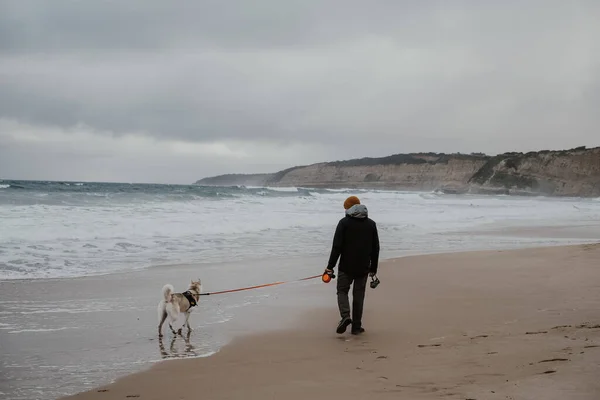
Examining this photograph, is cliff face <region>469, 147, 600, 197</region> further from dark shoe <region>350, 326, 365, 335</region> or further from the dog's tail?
the dog's tail

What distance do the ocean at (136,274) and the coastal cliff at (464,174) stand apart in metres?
69.5

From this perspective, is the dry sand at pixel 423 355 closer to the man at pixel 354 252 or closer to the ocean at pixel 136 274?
the man at pixel 354 252

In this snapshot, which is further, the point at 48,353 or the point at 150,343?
the point at 150,343

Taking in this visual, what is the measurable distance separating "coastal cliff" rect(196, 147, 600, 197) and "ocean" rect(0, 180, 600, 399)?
2735 inches

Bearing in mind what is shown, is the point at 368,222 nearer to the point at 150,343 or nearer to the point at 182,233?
the point at 150,343

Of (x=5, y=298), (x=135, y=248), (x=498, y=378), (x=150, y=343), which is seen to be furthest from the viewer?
(x=135, y=248)

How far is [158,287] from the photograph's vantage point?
9992mm

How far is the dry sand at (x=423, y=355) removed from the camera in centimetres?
447

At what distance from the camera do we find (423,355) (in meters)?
5.71

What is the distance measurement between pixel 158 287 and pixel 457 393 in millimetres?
6783

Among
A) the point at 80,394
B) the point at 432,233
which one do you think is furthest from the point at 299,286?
the point at 432,233

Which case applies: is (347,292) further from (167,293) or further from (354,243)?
(167,293)

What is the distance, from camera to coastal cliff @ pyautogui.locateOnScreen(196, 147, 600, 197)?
8894 centimetres

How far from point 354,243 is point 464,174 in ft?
396
